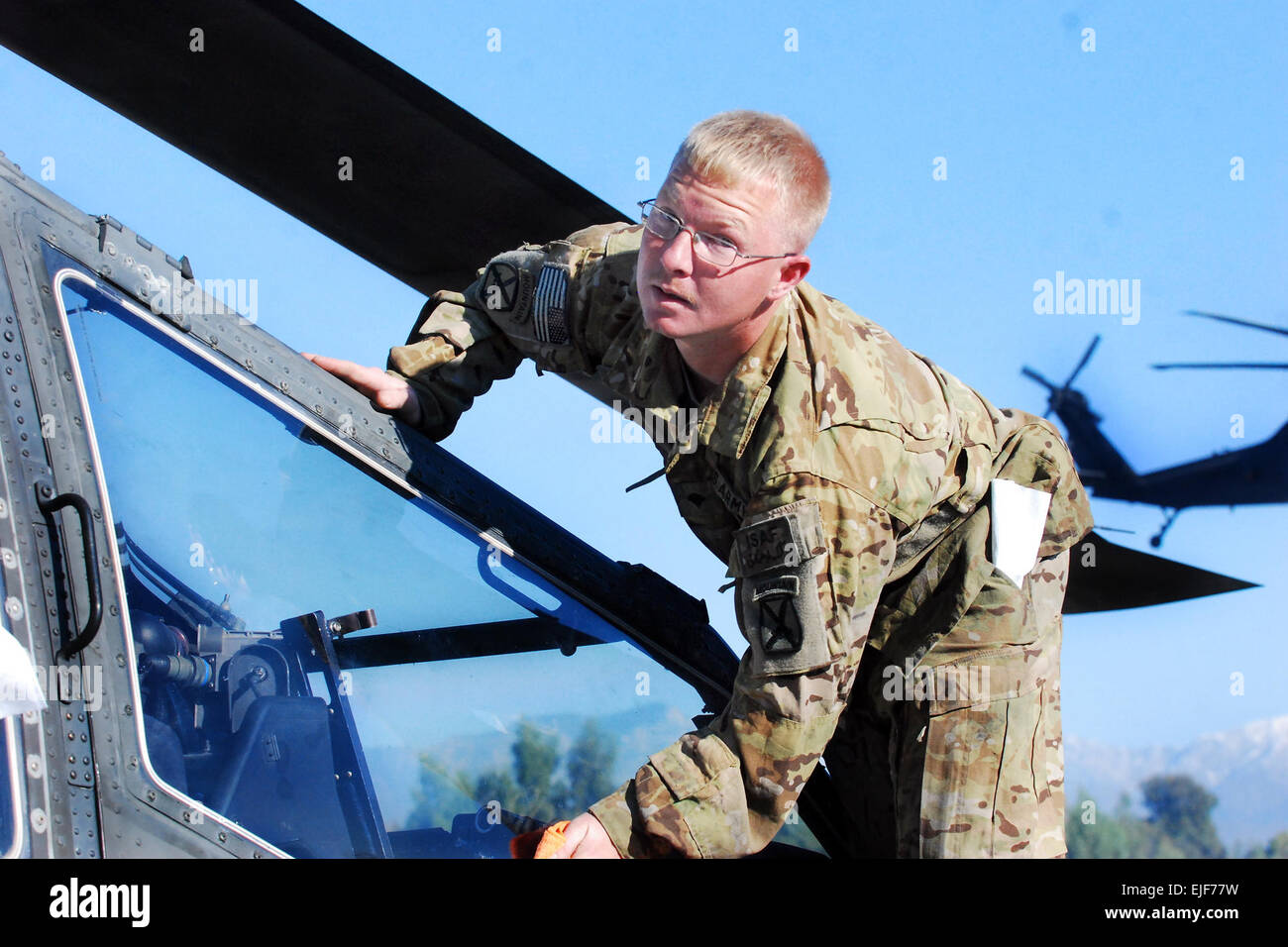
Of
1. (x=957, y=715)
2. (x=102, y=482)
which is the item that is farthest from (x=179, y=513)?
(x=957, y=715)

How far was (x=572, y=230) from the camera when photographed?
2.64 m

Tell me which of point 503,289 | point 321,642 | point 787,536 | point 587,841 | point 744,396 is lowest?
point 587,841

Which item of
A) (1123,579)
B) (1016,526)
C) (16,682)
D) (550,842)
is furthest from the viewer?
(1123,579)

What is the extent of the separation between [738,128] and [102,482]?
1.17 m

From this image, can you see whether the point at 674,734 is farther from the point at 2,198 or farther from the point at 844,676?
the point at 2,198

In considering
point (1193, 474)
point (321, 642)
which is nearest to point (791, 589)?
point (321, 642)

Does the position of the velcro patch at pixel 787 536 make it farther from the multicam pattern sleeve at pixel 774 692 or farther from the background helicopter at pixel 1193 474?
the background helicopter at pixel 1193 474

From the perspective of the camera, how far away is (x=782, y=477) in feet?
6.22

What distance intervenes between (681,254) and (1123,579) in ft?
6.11

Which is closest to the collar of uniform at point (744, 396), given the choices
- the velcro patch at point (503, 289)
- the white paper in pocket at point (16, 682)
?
the velcro patch at point (503, 289)

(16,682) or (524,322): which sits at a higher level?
(524,322)

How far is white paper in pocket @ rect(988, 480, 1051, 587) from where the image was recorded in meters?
2.18

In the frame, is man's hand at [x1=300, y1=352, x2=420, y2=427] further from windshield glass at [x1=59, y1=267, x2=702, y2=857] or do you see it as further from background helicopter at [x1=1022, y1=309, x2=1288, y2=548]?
background helicopter at [x1=1022, y1=309, x2=1288, y2=548]

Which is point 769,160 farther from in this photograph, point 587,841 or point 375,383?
point 587,841
